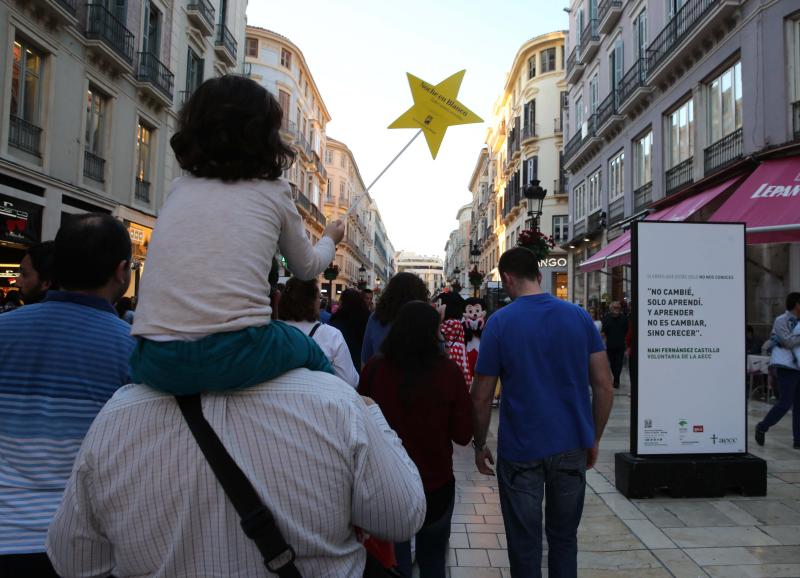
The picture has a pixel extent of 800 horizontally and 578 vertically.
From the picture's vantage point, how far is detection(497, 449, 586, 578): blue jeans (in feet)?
10.7

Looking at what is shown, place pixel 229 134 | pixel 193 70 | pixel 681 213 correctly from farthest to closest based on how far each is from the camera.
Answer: pixel 193 70 → pixel 681 213 → pixel 229 134

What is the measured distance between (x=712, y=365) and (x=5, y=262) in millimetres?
15719

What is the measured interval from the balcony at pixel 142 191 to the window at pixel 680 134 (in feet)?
55.1

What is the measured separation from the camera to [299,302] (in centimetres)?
441

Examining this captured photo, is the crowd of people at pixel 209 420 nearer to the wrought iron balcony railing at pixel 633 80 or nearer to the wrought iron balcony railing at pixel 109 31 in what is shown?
the wrought iron balcony railing at pixel 109 31

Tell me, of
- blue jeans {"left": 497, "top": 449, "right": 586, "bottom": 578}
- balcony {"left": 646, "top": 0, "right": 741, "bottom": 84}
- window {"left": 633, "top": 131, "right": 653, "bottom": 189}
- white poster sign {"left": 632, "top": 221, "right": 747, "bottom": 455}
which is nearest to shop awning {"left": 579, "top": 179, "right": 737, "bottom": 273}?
window {"left": 633, "top": 131, "right": 653, "bottom": 189}

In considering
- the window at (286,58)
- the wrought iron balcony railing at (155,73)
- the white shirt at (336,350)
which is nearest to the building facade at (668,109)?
the white shirt at (336,350)

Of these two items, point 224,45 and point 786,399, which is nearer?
point 786,399

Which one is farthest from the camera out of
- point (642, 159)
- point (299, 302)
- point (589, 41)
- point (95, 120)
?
→ point (589, 41)

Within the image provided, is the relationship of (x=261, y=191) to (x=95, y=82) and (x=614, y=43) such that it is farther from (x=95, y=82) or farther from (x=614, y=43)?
(x=614, y=43)

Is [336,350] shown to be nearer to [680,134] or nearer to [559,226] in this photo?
[680,134]

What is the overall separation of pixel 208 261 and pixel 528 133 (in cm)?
4086

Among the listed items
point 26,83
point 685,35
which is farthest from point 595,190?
point 26,83

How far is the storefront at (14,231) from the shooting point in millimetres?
12789
